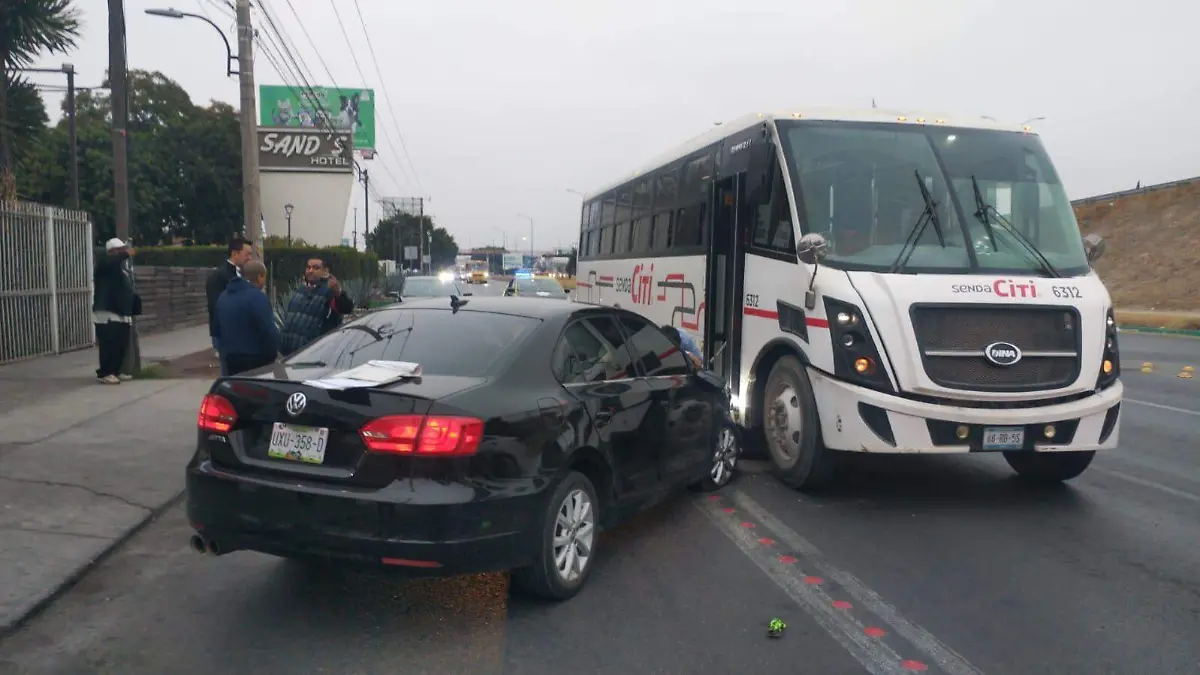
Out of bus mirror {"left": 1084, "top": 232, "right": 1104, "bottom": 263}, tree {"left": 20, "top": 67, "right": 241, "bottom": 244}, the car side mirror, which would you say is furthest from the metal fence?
tree {"left": 20, "top": 67, "right": 241, "bottom": 244}

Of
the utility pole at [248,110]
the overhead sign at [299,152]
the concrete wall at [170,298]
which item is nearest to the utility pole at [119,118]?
the utility pole at [248,110]

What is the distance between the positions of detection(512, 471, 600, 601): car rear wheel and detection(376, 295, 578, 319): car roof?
1027 mm

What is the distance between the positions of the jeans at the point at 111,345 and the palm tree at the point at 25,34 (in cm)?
763

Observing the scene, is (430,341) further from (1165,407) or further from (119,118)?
(1165,407)

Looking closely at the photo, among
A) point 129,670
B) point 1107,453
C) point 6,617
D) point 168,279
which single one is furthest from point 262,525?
point 168,279

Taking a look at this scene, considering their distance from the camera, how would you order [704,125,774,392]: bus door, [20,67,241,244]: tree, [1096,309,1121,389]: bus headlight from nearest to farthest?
[1096,309,1121,389]: bus headlight < [704,125,774,392]: bus door < [20,67,241,244]: tree

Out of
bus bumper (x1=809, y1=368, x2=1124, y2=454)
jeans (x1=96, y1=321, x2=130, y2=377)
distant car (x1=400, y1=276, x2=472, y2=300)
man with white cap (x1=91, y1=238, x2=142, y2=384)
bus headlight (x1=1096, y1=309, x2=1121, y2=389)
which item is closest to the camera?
bus bumper (x1=809, y1=368, x2=1124, y2=454)

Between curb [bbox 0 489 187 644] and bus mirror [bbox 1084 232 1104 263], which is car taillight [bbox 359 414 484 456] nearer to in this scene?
curb [bbox 0 489 187 644]

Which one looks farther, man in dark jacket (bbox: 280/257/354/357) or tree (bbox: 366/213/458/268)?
tree (bbox: 366/213/458/268)

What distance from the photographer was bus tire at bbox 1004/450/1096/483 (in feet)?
24.4

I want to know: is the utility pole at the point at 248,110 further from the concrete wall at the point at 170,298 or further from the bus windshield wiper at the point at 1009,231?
the bus windshield wiper at the point at 1009,231

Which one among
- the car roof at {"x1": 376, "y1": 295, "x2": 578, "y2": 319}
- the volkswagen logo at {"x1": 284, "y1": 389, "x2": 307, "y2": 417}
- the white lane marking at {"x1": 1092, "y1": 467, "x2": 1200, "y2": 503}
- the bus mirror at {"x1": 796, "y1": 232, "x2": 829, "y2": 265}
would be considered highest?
the bus mirror at {"x1": 796, "y1": 232, "x2": 829, "y2": 265}

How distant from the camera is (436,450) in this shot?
4312 mm

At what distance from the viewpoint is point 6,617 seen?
179 inches
